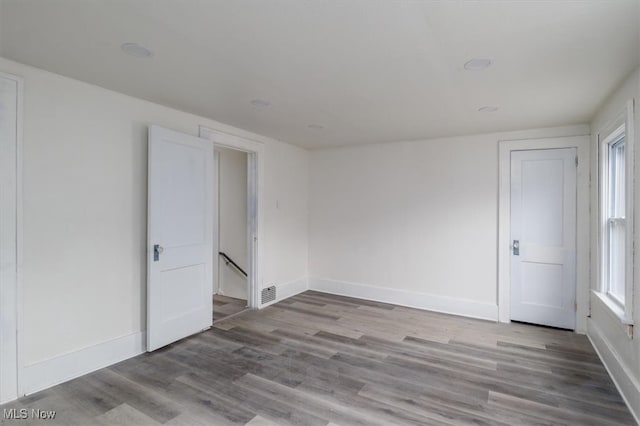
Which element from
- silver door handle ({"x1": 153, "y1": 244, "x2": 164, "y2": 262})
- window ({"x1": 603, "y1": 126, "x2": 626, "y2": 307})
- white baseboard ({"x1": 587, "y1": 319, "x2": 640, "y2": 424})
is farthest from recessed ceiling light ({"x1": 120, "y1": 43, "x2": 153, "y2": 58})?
white baseboard ({"x1": 587, "y1": 319, "x2": 640, "y2": 424})

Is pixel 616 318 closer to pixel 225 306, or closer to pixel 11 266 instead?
pixel 225 306

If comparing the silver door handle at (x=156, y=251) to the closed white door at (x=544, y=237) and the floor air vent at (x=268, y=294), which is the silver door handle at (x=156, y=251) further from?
the closed white door at (x=544, y=237)

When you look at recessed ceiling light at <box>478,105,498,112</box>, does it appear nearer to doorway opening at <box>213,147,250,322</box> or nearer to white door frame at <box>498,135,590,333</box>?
white door frame at <box>498,135,590,333</box>

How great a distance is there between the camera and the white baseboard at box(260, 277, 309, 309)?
5004 mm

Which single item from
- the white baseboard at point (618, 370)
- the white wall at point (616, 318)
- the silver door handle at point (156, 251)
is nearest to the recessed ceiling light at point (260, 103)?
the silver door handle at point (156, 251)

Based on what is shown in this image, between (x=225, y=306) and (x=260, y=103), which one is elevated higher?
(x=260, y=103)

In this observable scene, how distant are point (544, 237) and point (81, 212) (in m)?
4.88

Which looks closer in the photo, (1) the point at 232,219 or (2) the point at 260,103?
(2) the point at 260,103

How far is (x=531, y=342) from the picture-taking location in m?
3.50

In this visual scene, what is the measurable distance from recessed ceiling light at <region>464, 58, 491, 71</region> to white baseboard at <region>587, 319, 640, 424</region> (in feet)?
7.90

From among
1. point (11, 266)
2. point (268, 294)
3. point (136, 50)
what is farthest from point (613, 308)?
point (11, 266)

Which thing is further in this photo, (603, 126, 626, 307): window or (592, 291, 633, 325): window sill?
(603, 126, 626, 307): window

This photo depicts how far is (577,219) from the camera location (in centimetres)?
380

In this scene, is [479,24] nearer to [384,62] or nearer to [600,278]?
[384,62]
